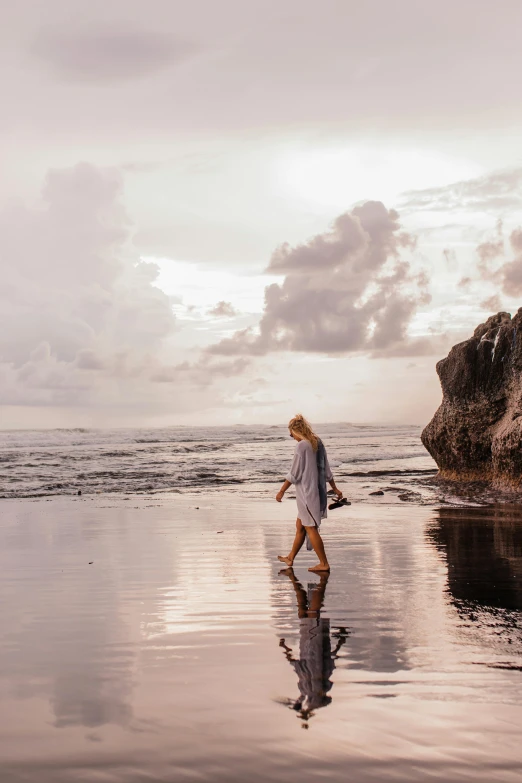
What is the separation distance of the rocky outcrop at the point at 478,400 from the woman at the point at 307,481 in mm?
9249

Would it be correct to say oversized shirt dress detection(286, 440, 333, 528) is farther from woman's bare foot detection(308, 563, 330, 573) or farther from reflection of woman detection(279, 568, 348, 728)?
reflection of woman detection(279, 568, 348, 728)

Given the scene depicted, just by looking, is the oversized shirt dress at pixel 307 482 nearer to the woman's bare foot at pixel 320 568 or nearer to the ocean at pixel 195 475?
the woman's bare foot at pixel 320 568

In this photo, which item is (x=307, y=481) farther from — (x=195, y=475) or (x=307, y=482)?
(x=195, y=475)

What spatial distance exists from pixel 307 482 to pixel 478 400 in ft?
36.8

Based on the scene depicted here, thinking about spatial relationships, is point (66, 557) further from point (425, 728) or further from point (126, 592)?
point (425, 728)

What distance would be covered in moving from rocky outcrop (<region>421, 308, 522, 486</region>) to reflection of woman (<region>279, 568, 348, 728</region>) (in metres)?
11.7

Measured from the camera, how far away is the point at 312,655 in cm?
541

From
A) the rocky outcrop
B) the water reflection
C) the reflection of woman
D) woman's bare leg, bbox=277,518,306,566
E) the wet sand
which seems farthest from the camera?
the rocky outcrop

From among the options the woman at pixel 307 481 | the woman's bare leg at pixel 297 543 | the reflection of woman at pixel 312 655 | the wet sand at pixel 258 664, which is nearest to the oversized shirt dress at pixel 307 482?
the woman at pixel 307 481

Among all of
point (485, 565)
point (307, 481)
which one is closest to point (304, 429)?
→ point (307, 481)

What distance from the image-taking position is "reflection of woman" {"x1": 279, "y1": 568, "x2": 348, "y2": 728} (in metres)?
4.48

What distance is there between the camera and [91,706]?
14.6 ft

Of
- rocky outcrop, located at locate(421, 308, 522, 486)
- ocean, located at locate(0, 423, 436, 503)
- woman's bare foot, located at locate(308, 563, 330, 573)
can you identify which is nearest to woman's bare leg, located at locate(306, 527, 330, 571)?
woman's bare foot, located at locate(308, 563, 330, 573)

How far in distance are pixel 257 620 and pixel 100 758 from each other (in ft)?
9.16
